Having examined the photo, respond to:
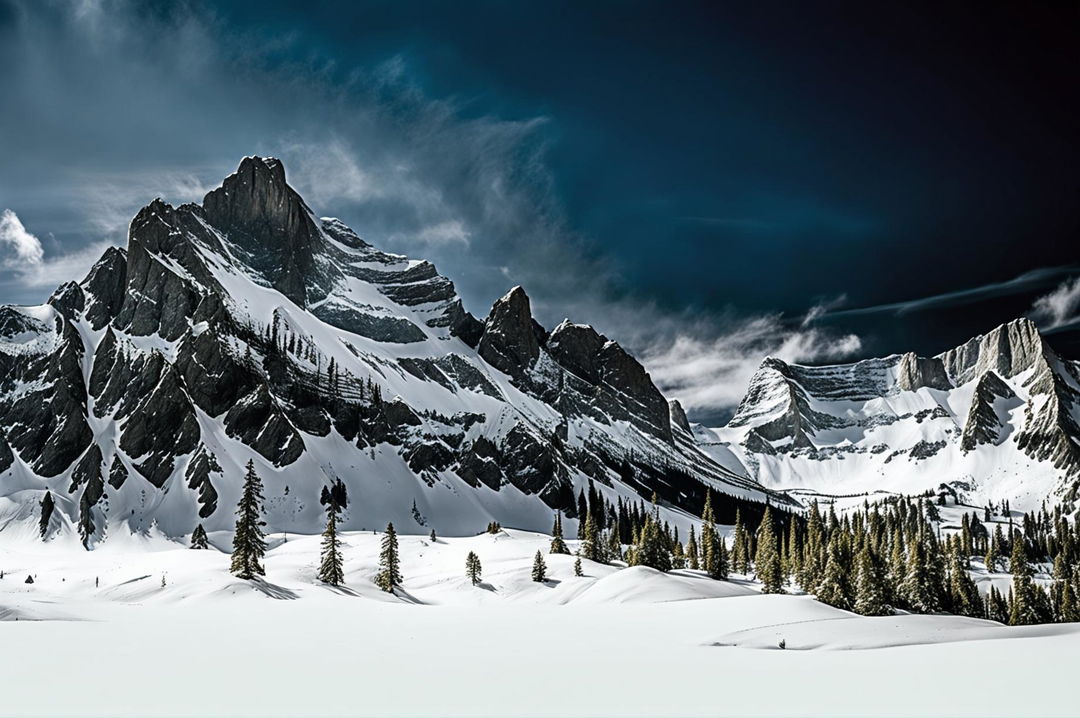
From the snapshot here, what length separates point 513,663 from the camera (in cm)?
1673

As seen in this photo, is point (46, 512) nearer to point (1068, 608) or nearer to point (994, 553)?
point (1068, 608)

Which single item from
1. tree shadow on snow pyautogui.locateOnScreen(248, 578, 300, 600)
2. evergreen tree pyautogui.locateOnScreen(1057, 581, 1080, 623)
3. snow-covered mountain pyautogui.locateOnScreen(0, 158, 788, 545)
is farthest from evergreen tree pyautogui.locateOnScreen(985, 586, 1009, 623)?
snow-covered mountain pyautogui.locateOnScreen(0, 158, 788, 545)

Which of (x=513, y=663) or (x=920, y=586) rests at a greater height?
(x=513, y=663)

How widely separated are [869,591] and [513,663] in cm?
5044

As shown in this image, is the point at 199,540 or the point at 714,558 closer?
the point at 714,558

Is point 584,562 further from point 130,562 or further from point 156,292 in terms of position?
point 156,292

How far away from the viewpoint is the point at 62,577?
84.9 metres

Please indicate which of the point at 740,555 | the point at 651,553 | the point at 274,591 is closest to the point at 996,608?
the point at 740,555

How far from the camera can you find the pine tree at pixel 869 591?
184ft

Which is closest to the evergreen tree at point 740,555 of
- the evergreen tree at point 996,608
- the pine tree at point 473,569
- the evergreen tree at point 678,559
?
the evergreen tree at point 678,559

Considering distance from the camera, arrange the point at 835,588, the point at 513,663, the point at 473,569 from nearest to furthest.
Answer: the point at 513,663
the point at 835,588
the point at 473,569

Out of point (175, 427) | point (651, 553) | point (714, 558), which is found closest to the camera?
point (651, 553)

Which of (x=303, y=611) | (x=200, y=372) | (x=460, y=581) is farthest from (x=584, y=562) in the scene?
(x=200, y=372)

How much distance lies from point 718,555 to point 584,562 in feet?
57.8
